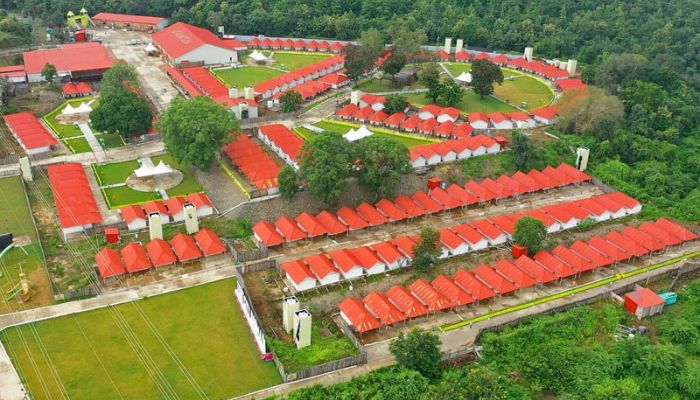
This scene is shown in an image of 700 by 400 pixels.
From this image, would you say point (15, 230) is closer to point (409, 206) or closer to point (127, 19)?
point (409, 206)

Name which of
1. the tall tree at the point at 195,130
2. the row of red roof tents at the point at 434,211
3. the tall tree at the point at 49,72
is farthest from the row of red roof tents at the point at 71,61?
the row of red roof tents at the point at 434,211

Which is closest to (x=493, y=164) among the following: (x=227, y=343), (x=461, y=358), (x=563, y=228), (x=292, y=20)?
(x=563, y=228)

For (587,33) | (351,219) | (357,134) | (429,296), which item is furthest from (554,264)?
(587,33)

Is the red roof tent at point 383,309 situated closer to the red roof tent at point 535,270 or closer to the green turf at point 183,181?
the red roof tent at point 535,270

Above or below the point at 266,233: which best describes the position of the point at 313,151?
above

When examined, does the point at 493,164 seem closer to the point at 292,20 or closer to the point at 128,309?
the point at 128,309

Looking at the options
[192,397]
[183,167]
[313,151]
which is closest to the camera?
[192,397]

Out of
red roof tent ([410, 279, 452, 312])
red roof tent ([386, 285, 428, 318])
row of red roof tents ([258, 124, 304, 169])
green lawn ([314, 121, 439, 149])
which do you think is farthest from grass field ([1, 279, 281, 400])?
green lawn ([314, 121, 439, 149])

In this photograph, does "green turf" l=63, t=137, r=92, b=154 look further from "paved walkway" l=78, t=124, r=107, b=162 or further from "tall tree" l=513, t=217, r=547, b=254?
"tall tree" l=513, t=217, r=547, b=254
